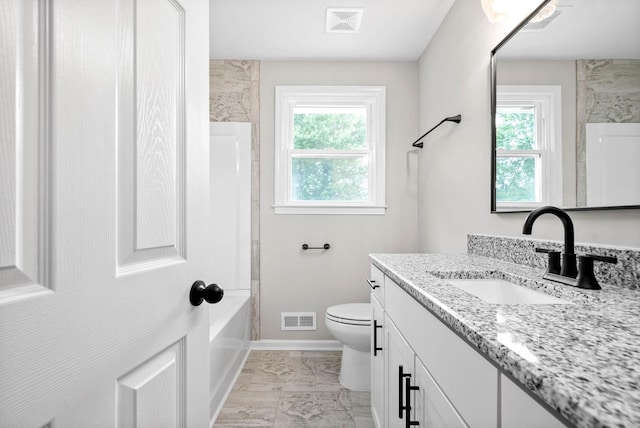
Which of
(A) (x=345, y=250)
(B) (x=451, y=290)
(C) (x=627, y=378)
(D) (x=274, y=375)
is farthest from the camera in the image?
(A) (x=345, y=250)

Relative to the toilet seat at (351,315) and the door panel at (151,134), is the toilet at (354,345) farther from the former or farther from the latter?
the door panel at (151,134)

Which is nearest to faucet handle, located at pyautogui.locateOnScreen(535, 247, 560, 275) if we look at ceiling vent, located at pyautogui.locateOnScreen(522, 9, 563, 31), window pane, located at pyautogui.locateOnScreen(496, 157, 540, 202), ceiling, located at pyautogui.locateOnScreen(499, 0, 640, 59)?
window pane, located at pyautogui.locateOnScreen(496, 157, 540, 202)

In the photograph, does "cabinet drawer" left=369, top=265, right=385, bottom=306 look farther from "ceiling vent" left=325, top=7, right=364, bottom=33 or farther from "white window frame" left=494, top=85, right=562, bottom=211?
"ceiling vent" left=325, top=7, right=364, bottom=33

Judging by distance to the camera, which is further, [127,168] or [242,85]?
[242,85]

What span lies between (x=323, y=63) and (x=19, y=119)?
2.68m

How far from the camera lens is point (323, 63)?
2.76 m

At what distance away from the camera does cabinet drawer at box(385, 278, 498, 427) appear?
1.75ft

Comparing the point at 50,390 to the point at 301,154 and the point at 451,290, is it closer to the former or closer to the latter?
the point at 451,290

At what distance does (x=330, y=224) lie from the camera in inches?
109

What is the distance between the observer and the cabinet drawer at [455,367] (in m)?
0.53

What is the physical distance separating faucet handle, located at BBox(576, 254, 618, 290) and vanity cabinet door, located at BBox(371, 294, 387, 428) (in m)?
0.75

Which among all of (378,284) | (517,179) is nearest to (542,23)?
(517,179)

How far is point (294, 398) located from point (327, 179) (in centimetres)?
168

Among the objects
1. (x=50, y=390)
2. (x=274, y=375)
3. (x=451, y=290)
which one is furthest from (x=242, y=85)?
(x=50, y=390)
